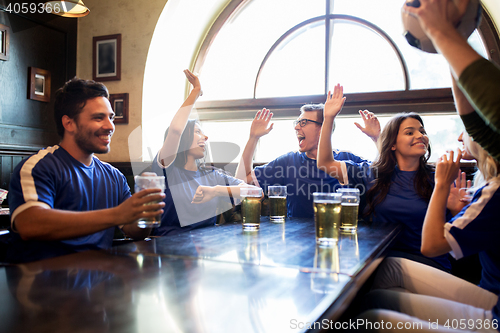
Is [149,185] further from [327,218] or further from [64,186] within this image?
[327,218]

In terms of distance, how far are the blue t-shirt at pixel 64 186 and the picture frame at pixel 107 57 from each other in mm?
2488

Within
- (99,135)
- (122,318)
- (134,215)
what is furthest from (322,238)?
(99,135)

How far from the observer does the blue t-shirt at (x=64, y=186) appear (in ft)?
4.26

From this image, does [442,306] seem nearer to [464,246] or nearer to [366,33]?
[464,246]

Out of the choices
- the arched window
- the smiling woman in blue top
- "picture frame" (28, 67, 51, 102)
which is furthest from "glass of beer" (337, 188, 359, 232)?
"picture frame" (28, 67, 51, 102)

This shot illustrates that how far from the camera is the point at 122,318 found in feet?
1.96

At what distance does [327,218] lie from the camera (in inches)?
49.4

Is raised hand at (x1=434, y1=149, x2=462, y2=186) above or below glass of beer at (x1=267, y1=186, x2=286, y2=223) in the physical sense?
above

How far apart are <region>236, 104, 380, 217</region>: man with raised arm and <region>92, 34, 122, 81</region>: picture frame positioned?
206 cm

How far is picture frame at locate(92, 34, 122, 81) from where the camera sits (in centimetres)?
385

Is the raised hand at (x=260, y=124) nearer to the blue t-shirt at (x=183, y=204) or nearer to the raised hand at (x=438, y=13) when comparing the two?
the blue t-shirt at (x=183, y=204)

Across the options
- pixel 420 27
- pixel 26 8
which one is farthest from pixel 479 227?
pixel 26 8

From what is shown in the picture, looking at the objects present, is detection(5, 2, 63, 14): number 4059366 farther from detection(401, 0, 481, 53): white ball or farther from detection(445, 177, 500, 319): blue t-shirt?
detection(445, 177, 500, 319): blue t-shirt

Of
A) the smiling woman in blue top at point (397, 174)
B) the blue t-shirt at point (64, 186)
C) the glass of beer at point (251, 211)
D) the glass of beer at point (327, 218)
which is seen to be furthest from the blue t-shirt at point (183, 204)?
the glass of beer at point (327, 218)
